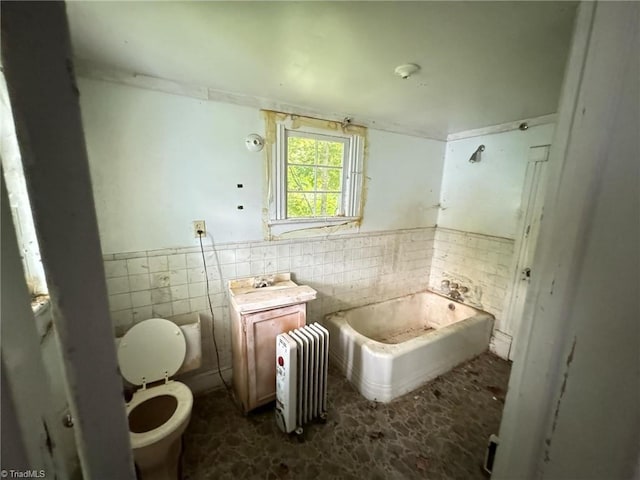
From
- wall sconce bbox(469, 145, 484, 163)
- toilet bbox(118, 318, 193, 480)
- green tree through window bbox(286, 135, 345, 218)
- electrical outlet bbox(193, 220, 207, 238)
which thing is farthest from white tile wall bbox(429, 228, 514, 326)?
toilet bbox(118, 318, 193, 480)

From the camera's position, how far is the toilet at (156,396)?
119cm

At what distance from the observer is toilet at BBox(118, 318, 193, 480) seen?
3.92 ft

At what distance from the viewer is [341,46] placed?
3.70 ft

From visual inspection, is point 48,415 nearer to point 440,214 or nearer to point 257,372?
point 257,372

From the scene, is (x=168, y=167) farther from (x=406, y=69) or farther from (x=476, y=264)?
(x=476, y=264)

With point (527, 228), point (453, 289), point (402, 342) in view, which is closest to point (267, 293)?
point (402, 342)

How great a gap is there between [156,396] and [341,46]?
2087mm

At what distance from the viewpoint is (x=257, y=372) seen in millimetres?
1694

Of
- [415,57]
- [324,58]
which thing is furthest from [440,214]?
[324,58]

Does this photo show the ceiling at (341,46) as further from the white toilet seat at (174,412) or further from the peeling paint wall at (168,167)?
the white toilet seat at (174,412)

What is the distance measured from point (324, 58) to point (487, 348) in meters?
2.89

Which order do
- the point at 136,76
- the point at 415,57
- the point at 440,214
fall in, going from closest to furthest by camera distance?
the point at 415,57, the point at 136,76, the point at 440,214

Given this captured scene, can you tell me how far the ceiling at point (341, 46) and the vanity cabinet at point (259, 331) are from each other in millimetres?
1370

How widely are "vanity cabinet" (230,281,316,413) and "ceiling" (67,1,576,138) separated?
4.49 feet
